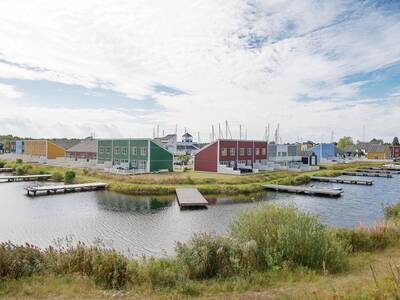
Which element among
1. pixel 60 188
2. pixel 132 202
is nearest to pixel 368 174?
pixel 132 202

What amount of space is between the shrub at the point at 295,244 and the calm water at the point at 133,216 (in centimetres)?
500

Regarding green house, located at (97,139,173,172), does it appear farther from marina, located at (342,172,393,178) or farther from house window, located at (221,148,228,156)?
marina, located at (342,172,393,178)

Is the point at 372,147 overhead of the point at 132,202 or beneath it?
overhead

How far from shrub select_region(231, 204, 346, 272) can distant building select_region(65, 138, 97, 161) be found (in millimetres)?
46921

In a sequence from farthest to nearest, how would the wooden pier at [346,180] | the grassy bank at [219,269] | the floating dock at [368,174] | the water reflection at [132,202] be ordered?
the floating dock at [368,174] → the wooden pier at [346,180] → the water reflection at [132,202] → the grassy bank at [219,269]

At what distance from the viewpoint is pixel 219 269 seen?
303 inches

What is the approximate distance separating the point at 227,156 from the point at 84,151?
2565 centimetres

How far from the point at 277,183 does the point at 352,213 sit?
13632 millimetres

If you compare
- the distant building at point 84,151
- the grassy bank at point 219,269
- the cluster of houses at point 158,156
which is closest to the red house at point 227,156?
the cluster of houses at point 158,156

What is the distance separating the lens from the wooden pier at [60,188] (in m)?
31.6

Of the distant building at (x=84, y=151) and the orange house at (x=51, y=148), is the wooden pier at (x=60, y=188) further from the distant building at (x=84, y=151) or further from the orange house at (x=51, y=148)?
the orange house at (x=51, y=148)

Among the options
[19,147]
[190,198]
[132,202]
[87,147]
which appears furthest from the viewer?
[19,147]

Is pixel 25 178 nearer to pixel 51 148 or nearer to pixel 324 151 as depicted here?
pixel 51 148

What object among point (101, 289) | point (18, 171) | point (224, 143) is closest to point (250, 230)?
point (101, 289)
